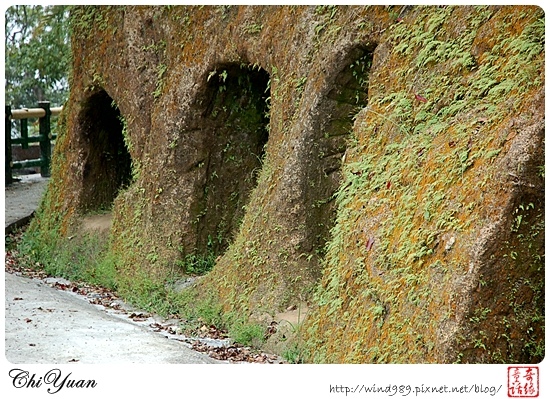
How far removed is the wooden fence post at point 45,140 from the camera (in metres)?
16.8

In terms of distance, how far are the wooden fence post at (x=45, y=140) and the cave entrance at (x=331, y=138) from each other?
888 centimetres

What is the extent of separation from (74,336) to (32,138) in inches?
Answer: 350

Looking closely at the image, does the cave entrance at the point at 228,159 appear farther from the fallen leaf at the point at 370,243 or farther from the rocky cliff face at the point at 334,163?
the fallen leaf at the point at 370,243

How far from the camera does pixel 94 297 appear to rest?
11.2 metres

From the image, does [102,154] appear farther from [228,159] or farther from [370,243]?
[370,243]

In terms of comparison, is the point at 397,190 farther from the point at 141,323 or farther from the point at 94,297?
the point at 94,297

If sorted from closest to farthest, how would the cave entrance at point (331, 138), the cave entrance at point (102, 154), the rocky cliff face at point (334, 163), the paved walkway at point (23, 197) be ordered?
the rocky cliff face at point (334, 163), the cave entrance at point (331, 138), the cave entrance at point (102, 154), the paved walkway at point (23, 197)

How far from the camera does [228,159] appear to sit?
1128 centimetres

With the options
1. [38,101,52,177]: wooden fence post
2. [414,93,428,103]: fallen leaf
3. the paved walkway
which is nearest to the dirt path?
[414,93,428,103]: fallen leaf

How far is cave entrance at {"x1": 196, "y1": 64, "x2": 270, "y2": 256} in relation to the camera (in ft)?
36.4

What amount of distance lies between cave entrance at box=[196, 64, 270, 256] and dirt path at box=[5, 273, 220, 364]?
5.70 feet
